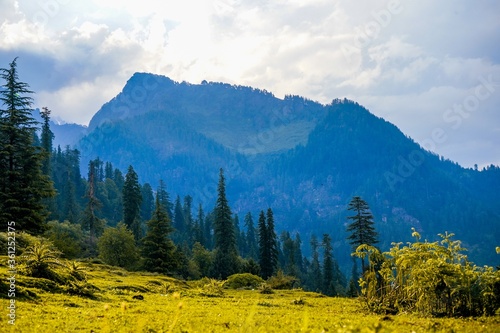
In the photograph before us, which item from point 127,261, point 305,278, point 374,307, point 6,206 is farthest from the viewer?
point 305,278

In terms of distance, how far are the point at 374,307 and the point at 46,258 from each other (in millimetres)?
21871

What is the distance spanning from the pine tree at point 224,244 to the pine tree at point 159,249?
15.2m

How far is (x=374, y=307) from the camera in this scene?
26.3 m

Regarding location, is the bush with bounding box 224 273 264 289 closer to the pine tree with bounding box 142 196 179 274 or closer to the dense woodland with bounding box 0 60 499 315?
the dense woodland with bounding box 0 60 499 315

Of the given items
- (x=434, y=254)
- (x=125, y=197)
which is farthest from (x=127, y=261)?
(x=434, y=254)

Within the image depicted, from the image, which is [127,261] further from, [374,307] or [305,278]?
[305,278]

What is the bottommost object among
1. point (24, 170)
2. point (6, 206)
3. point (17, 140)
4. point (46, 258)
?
point (46, 258)

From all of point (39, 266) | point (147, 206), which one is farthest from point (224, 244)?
point (147, 206)

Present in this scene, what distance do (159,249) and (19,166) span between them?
26.4 metres

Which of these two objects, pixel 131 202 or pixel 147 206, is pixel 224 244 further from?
pixel 147 206

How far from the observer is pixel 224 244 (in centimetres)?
9200

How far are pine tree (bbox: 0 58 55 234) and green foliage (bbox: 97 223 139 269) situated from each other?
59.8 ft

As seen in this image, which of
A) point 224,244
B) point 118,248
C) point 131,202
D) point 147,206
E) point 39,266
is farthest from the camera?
point 147,206

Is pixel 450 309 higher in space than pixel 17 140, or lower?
lower
